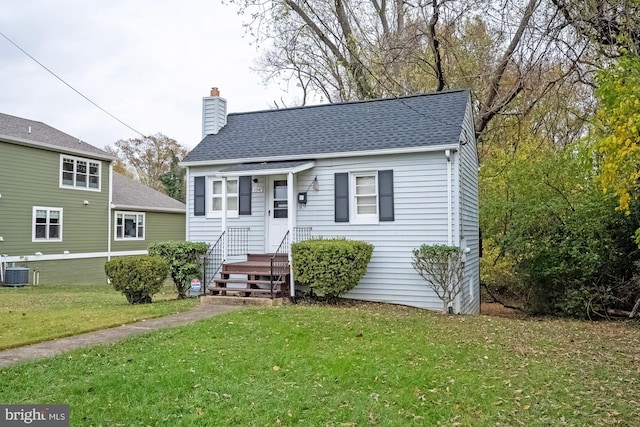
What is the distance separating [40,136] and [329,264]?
1436cm

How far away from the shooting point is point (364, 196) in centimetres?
1074

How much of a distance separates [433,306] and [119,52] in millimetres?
13785

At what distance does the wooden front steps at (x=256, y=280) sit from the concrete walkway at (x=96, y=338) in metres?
1.35

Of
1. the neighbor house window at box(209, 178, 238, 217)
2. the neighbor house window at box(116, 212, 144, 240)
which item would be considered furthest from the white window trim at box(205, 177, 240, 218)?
the neighbor house window at box(116, 212, 144, 240)

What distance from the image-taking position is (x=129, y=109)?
2438 cm

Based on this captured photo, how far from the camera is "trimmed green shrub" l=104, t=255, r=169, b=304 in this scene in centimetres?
949

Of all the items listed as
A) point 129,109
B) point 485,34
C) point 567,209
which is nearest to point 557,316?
point 567,209

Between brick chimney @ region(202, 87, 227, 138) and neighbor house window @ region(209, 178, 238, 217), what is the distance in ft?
6.26

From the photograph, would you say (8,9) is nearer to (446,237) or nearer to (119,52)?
(119,52)

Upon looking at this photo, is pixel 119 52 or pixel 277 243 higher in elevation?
pixel 119 52

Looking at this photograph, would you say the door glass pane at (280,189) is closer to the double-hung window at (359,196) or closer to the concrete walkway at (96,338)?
the double-hung window at (359,196)

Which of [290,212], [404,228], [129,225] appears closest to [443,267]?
[404,228]

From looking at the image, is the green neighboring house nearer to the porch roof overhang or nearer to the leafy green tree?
the porch roof overhang

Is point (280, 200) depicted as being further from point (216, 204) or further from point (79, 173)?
point (79, 173)
